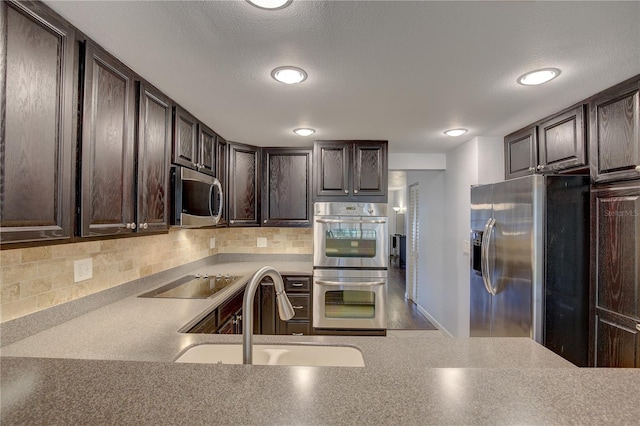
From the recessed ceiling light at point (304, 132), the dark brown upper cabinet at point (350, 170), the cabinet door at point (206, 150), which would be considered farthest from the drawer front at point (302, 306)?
the recessed ceiling light at point (304, 132)

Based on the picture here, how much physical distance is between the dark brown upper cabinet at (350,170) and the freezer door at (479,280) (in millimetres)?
861

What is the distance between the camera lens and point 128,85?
5.38 ft

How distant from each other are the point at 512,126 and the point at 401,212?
7125 mm

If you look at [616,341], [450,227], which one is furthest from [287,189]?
[616,341]

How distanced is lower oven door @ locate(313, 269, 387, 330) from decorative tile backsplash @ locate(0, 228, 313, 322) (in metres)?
1.26

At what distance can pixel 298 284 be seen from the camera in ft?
10.1

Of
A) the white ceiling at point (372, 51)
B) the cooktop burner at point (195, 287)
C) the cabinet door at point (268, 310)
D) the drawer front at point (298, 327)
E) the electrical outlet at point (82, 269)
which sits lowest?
the drawer front at point (298, 327)

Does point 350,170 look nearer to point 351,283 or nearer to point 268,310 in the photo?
point 351,283

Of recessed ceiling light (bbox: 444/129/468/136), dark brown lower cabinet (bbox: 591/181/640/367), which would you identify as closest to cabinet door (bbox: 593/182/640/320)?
dark brown lower cabinet (bbox: 591/181/640/367)

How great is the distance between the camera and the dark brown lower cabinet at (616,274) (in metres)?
1.72

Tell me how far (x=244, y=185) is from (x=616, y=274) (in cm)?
296

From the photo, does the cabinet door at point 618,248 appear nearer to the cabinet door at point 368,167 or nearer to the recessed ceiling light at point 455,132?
the recessed ceiling light at point 455,132

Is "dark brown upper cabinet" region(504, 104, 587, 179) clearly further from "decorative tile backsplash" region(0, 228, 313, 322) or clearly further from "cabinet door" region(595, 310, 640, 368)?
"decorative tile backsplash" region(0, 228, 313, 322)

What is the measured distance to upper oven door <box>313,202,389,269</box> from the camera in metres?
3.06
